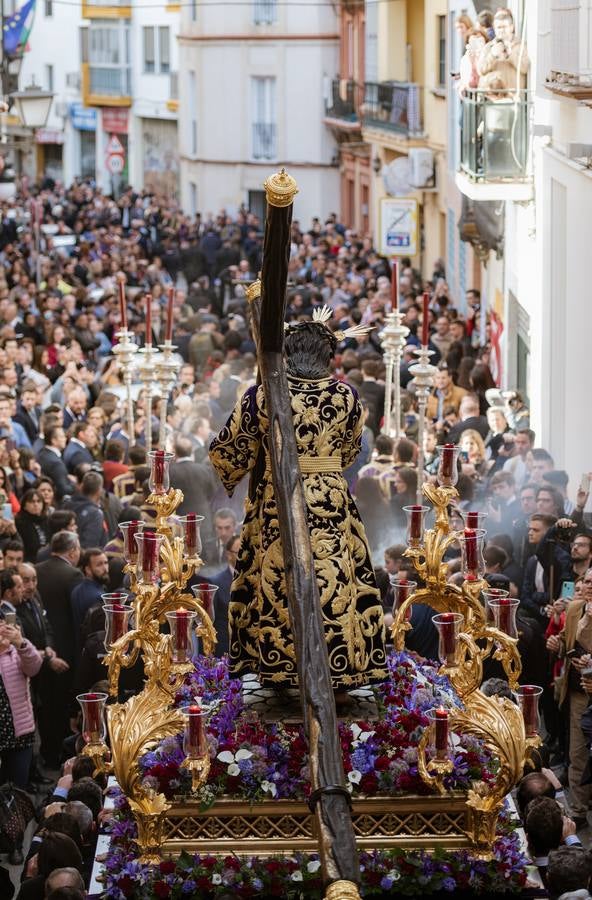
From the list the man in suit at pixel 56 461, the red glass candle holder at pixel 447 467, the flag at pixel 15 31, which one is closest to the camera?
the red glass candle holder at pixel 447 467

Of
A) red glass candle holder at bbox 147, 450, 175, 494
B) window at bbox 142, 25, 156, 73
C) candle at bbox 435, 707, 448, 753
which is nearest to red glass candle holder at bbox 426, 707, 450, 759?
candle at bbox 435, 707, 448, 753

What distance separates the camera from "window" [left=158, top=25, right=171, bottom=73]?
55344 mm

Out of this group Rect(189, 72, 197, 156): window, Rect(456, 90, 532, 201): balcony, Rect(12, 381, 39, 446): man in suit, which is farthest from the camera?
Rect(189, 72, 197, 156): window

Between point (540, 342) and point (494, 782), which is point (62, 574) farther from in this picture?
point (540, 342)

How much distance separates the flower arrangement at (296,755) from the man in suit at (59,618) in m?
3.69

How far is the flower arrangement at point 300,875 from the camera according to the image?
6.87 m

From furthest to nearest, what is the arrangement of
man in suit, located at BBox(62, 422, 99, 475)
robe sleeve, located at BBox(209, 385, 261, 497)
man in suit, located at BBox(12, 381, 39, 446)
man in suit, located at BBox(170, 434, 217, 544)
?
man in suit, located at BBox(12, 381, 39, 446) → man in suit, located at BBox(62, 422, 99, 475) → man in suit, located at BBox(170, 434, 217, 544) → robe sleeve, located at BBox(209, 385, 261, 497)

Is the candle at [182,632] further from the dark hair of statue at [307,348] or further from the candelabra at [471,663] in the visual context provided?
the dark hair of statue at [307,348]

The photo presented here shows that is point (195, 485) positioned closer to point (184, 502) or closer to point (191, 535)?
point (184, 502)

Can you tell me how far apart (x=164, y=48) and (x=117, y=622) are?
49.8m

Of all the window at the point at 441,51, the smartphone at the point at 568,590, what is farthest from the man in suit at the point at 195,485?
the window at the point at 441,51

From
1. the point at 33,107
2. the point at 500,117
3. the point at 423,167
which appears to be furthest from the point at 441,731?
the point at 423,167

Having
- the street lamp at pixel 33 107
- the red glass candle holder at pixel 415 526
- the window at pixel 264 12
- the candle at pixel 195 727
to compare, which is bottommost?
the candle at pixel 195 727

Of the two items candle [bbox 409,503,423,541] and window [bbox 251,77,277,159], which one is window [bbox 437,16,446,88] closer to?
window [bbox 251,77,277,159]
